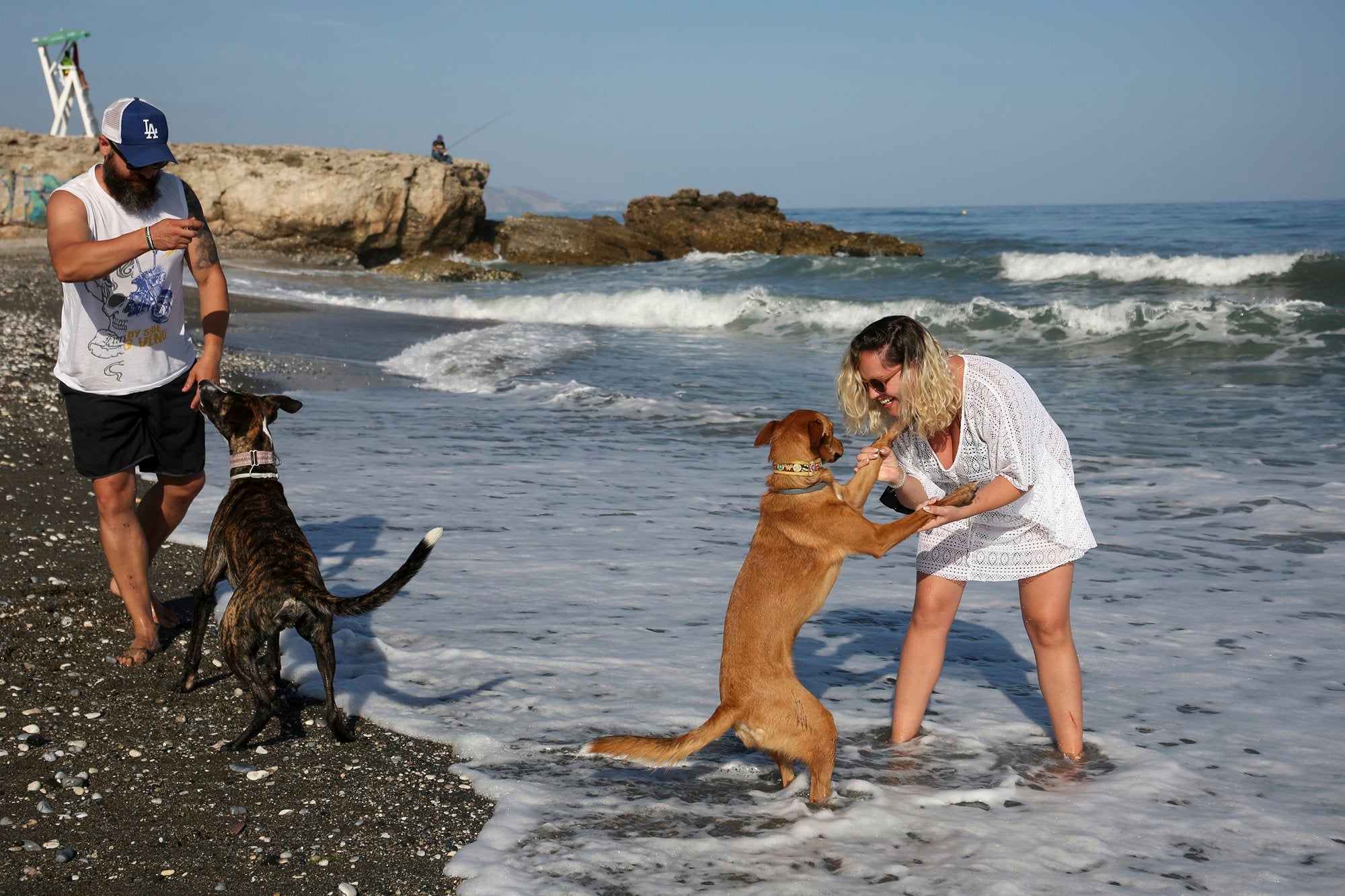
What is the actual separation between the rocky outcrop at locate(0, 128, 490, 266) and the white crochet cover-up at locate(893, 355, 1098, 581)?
32.6 metres

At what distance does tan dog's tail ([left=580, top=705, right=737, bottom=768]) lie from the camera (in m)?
3.37

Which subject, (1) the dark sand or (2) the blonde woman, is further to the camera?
(2) the blonde woman

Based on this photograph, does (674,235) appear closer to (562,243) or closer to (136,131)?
(562,243)

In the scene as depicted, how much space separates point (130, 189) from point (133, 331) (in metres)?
0.59

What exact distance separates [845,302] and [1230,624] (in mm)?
17880

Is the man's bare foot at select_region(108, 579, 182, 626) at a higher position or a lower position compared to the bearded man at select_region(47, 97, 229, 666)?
lower

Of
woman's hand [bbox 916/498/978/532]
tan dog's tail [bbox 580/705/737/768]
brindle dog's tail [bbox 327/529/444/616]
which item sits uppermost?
woman's hand [bbox 916/498/978/532]

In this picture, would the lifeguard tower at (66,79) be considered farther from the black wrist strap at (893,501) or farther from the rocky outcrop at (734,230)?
the black wrist strap at (893,501)

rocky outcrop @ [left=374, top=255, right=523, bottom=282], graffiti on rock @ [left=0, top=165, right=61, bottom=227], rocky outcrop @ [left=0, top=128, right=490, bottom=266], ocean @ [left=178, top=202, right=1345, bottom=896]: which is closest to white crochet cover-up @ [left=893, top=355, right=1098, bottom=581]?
ocean @ [left=178, top=202, right=1345, bottom=896]

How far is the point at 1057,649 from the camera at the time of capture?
403 centimetres

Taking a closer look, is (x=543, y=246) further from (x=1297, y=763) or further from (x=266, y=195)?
(x=1297, y=763)

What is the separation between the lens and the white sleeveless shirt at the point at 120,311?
4.34 meters

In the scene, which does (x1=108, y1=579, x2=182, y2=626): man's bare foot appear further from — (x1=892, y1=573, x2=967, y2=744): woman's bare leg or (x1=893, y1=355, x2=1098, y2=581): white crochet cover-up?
(x1=893, y1=355, x2=1098, y2=581): white crochet cover-up

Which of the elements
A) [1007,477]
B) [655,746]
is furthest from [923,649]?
[655,746]
